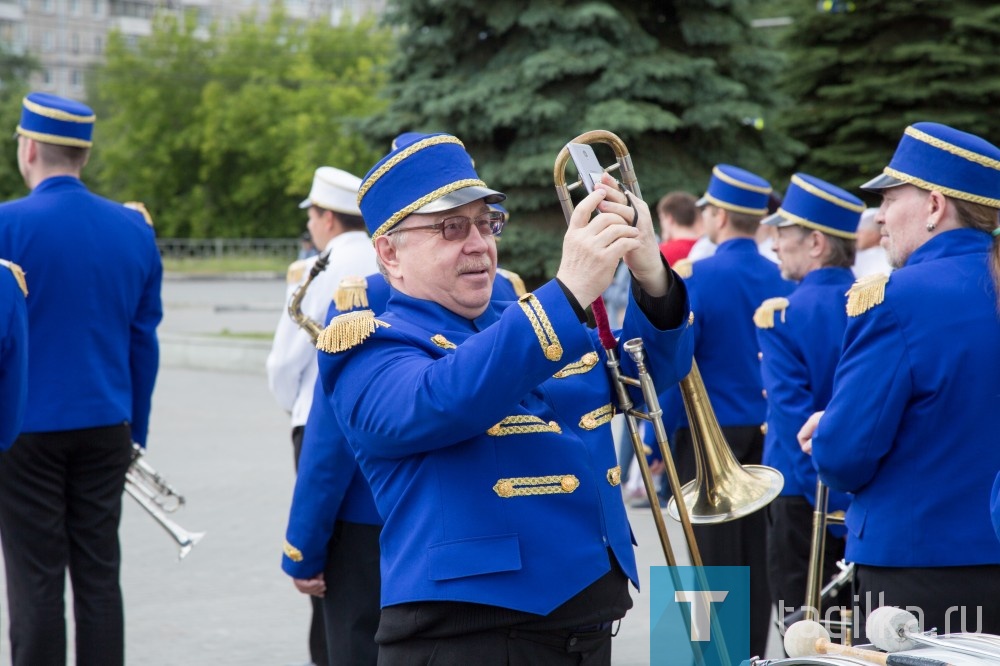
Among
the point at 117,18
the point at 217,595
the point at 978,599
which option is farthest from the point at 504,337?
the point at 117,18

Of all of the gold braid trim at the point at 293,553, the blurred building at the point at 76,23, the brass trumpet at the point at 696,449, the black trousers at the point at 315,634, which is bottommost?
the black trousers at the point at 315,634

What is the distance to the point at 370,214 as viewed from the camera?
2.82 meters

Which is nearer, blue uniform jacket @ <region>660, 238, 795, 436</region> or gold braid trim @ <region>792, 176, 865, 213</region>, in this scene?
gold braid trim @ <region>792, 176, 865, 213</region>

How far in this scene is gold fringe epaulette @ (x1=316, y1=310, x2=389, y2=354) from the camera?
105 inches

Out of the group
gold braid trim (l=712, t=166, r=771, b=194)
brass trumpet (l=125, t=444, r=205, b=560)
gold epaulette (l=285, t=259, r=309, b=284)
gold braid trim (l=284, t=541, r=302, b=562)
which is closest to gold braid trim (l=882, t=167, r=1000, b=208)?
gold braid trim (l=284, t=541, r=302, b=562)

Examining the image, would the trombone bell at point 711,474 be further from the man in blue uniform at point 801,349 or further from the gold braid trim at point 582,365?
the man in blue uniform at point 801,349

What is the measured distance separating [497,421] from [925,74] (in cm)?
1687

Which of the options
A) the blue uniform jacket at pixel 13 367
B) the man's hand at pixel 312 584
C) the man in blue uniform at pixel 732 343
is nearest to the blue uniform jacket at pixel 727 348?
the man in blue uniform at pixel 732 343

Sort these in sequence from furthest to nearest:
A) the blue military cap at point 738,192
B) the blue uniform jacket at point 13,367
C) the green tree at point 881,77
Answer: the green tree at point 881,77 < the blue military cap at point 738,192 < the blue uniform jacket at point 13,367

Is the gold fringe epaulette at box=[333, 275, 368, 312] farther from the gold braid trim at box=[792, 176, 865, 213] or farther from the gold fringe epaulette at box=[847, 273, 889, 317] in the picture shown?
the gold braid trim at box=[792, 176, 865, 213]

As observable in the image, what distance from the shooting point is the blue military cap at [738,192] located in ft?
20.2

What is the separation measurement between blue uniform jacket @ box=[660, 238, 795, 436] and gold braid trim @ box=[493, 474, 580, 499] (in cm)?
332

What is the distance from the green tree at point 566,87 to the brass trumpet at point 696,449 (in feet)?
40.5

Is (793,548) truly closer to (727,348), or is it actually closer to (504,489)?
(727,348)
